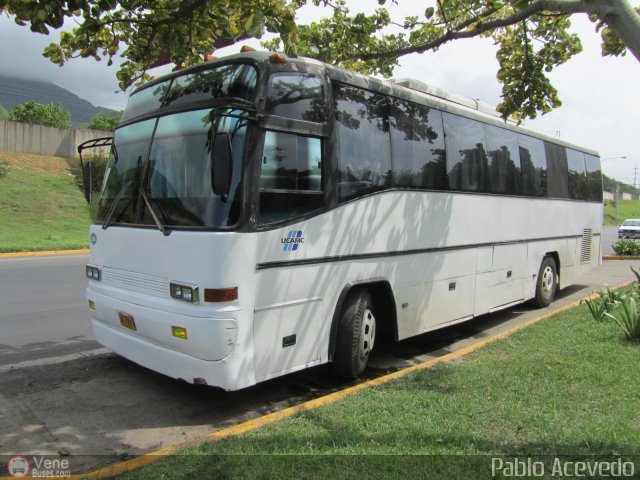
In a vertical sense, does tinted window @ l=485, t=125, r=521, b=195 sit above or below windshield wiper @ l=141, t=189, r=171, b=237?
above

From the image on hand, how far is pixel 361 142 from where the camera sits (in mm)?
5527

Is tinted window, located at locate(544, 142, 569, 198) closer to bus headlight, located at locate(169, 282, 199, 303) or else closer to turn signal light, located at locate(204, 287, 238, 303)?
turn signal light, located at locate(204, 287, 238, 303)

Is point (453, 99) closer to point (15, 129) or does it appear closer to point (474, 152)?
point (474, 152)

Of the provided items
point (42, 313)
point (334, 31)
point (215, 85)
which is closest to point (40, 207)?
point (42, 313)

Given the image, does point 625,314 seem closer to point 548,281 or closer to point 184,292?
point 548,281

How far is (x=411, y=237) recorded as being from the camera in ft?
20.2

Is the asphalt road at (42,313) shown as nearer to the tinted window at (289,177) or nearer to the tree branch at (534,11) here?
the tinted window at (289,177)

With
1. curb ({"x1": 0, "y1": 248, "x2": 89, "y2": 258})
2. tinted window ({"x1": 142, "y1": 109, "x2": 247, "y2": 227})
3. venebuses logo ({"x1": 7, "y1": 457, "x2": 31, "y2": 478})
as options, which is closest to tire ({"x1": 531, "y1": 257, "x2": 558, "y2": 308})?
tinted window ({"x1": 142, "y1": 109, "x2": 247, "y2": 227})

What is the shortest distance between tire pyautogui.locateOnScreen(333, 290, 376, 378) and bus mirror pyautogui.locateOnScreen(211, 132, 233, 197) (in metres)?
2.03

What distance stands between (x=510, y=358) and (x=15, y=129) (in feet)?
113

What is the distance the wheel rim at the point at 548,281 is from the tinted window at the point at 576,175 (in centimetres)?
178

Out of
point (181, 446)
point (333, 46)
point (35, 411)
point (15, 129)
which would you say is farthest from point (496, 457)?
point (15, 129)

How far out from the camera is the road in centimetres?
410

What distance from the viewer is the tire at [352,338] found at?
532 centimetres
